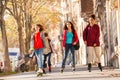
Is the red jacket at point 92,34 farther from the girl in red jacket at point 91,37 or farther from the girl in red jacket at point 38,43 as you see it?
the girl in red jacket at point 38,43

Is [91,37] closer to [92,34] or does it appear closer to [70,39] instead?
[92,34]

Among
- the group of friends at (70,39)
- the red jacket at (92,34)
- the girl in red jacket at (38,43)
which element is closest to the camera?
the girl in red jacket at (38,43)

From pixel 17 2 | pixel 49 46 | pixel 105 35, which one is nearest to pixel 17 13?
pixel 17 2

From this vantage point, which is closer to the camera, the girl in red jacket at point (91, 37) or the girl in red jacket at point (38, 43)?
the girl in red jacket at point (38, 43)

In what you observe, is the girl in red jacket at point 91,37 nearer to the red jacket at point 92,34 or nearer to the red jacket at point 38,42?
the red jacket at point 92,34

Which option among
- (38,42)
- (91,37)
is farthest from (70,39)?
(38,42)

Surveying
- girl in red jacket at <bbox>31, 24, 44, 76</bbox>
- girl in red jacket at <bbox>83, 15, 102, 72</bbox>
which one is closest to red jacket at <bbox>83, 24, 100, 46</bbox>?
girl in red jacket at <bbox>83, 15, 102, 72</bbox>

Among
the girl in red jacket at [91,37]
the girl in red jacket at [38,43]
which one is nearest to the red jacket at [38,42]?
the girl in red jacket at [38,43]

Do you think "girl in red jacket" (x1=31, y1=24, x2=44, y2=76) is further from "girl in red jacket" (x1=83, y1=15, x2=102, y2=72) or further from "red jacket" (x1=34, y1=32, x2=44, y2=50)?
"girl in red jacket" (x1=83, y1=15, x2=102, y2=72)

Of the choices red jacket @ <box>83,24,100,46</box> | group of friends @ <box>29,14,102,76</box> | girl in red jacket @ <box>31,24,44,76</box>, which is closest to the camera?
girl in red jacket @ <box>31,24,44,76</box>

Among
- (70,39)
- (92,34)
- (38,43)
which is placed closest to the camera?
(38,43)

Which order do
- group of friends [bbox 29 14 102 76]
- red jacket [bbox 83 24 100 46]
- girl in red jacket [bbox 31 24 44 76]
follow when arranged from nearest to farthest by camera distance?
girl in red jacket [bbox 31 24 44 76], group of friends [bbox 29 14 102 76], red jacket [bbox 83 24 100 46]

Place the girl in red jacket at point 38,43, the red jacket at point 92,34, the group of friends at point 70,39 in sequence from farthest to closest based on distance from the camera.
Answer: the red jacket at point 92,34, the group of friends at point 70,39, the girl in red jacket at point 38,43

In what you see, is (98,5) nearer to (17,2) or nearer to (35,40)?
(17,2)
